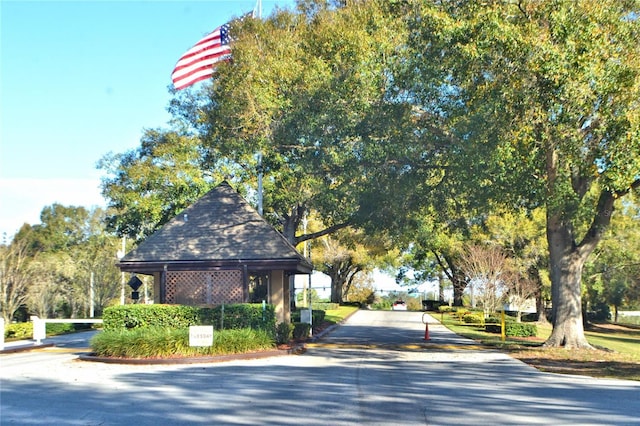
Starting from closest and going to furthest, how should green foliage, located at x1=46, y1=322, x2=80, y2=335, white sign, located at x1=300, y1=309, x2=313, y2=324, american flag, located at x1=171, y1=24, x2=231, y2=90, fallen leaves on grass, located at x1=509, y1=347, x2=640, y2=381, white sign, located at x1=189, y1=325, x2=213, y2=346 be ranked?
fallen leaves on grass, located at x1=509, y1=347, x2=640, y2=381, white sign, located at x1=189, y1=325, x2=213, y2=346, american flag, located at x1=171, y1=24, x2=231, y2=90, white sign, located at x1=300, y1=309, x2=313, y2=324, green foliage, located at x1=46, y1=322, x2=80, y2=335

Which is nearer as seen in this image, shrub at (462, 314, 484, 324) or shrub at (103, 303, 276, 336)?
shrub at (103, 303, 276, 336)

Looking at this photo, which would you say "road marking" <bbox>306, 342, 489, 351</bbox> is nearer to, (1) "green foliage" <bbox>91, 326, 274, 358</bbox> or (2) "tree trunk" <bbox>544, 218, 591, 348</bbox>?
(2) "tree trunk" <bbox>544, 218, 591, 348</bbox>

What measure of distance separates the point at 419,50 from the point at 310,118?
12.7 ft

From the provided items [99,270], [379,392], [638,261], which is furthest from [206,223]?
[638,261]

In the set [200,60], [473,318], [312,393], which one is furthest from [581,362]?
[473,318]

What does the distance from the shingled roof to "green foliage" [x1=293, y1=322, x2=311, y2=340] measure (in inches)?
85.5

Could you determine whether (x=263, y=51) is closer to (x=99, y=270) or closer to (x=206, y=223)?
(x=206, y=223)

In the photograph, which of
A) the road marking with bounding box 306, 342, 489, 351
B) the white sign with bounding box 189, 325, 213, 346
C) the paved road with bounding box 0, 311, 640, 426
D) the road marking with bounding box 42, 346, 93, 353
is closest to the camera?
the paved road with bounding box 0, 311, 640, 426


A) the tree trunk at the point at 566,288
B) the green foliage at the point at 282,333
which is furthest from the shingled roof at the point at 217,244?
the tree trunk at the point at 566,288

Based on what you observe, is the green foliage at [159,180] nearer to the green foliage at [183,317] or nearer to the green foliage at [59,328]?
the green foliage at [59,328]

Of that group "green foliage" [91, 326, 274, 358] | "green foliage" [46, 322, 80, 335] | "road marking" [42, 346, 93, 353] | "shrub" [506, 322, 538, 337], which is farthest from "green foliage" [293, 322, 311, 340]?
"green foliage" [46, 322, 80, 335]

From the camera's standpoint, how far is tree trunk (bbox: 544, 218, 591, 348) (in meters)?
22.3

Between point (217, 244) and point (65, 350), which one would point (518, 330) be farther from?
point (65, 350)

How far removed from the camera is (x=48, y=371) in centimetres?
1684
